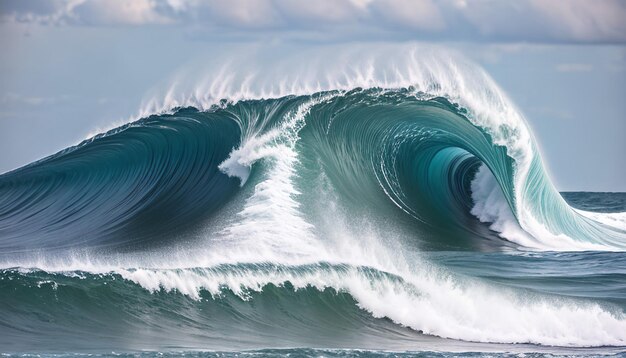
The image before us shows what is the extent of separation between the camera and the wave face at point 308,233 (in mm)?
13328

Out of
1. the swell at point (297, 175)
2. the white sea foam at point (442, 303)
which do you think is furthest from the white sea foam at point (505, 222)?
the white sea foam at point (442, 303)

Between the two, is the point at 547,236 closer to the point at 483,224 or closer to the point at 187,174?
the point at 483,224

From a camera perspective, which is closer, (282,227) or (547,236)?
(282,227)

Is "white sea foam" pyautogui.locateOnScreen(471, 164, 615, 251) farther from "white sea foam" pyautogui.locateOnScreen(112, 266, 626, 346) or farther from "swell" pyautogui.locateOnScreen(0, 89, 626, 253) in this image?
"white sea foam" pyautogui.locateOnScreen(112, 266, 626, 346)

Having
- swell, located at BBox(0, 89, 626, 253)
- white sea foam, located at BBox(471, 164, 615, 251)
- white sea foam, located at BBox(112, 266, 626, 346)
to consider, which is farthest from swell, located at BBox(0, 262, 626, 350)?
white sea foam, located at BBox(471, 164, 615, 251)

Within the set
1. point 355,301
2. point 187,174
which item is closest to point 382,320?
point 355,301

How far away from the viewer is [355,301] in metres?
14.1

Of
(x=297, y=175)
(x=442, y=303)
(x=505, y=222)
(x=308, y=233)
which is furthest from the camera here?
(x=505, y=222)

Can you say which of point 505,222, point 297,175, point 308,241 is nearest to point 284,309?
point 308,241

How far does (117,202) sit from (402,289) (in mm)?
6790

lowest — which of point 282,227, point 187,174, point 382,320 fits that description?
point 382,320

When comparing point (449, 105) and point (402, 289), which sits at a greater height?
point (449, 105)

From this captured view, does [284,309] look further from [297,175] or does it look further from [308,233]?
[297,175]

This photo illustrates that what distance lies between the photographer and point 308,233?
15.3m
